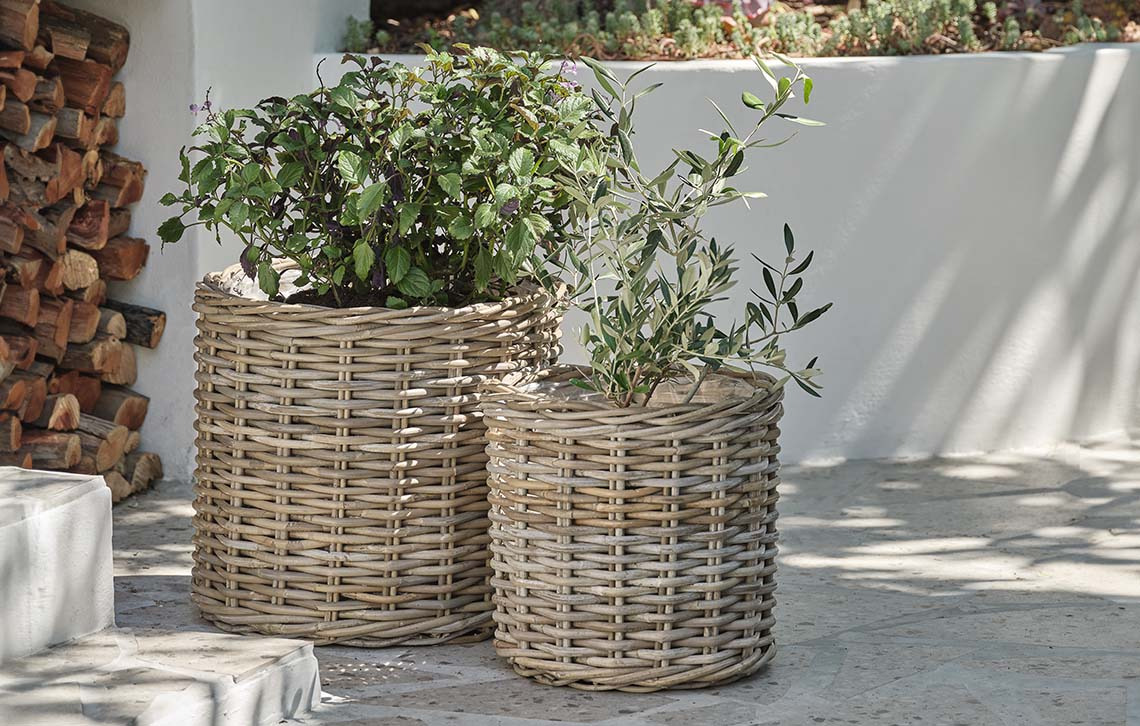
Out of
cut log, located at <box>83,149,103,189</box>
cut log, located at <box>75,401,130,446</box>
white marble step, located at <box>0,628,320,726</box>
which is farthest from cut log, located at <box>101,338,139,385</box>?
white marble step, located at <box>0,628,320,726</box>

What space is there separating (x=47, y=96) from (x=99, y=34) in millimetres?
373

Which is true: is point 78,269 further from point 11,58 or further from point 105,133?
point 11,58

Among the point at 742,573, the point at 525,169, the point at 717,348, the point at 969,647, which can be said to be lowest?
the point at 969,647

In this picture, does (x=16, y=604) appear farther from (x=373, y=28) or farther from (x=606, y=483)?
(x=373, y=28)

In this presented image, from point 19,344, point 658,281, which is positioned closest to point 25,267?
point 19,344

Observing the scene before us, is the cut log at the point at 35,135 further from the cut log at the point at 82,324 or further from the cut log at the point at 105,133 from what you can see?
the cut log at the point at 82,324

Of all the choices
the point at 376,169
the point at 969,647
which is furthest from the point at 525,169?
the point at 969,647

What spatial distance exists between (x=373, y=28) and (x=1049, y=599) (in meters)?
3.17

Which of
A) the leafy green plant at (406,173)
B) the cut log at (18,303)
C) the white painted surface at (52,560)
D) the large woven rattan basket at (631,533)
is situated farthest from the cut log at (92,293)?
the large woven rattan basket at (631,533)

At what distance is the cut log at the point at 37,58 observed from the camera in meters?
3.81

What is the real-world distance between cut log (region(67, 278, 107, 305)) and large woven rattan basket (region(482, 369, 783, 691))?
177 cm

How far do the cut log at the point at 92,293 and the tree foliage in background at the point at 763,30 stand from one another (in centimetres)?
133

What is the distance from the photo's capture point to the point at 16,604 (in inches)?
103

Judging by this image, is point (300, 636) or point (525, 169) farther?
point (300, 636)
